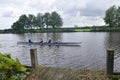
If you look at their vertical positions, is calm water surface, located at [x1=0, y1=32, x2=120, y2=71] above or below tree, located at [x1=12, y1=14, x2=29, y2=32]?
below

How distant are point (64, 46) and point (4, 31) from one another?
152m

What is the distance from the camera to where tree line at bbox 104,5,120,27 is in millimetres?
102250

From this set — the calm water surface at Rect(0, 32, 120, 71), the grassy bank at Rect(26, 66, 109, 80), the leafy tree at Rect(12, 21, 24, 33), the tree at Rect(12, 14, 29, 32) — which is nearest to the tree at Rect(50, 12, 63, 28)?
the tree at Rect(12, 14, 29, 32)

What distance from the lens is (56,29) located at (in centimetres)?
14950

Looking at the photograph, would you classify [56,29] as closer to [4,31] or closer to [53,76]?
[4,31]

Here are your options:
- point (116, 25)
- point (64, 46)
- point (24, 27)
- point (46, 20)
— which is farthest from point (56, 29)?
point (64, 46)

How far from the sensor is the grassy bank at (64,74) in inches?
397

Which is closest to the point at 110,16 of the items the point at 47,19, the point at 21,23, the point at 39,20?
the point at 47,19

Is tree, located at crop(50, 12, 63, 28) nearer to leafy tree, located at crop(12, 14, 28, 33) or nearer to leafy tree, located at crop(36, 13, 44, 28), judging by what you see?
leafy tree, located at crop(36, 13, 44, 28)

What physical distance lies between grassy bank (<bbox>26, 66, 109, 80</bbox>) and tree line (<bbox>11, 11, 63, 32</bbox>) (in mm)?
123660

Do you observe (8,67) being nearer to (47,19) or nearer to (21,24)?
(47,19)

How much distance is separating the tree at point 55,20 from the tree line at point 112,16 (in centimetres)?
4001

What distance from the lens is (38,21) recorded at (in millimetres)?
143375

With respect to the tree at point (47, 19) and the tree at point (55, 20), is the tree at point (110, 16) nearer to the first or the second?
the tree at point (55, 20)
